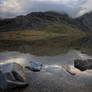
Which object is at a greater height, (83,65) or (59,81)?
(83,65)

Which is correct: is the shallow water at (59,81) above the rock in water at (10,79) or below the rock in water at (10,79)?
below

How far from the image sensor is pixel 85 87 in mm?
12344

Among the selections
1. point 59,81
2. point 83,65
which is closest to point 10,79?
point 59,81

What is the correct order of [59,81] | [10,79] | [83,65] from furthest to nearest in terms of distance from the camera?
[83,65]
[59,81]
[10,79]

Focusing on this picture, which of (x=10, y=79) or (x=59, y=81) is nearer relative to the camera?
(x=10, y=79)

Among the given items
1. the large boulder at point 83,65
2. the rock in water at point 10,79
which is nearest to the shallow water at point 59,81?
the rock in water at point 10,79

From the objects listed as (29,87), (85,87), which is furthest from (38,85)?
(85,87)

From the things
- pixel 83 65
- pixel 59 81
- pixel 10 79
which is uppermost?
pixel 83 65

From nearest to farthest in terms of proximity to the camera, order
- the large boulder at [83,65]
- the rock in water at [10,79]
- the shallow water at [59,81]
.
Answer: the rock in water at [10,79] < the shallow water at [59,81] < the large boulder at [83,65]

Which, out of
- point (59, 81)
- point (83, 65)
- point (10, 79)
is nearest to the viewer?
point (10, 79)

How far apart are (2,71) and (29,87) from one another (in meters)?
3.04

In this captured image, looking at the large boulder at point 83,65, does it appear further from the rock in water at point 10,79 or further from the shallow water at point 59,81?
the rock in water at point 10,79

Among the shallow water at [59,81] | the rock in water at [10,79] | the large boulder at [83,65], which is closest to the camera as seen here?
the rock in water at [10,79]

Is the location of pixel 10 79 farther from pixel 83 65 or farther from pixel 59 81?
pixel 83 65
